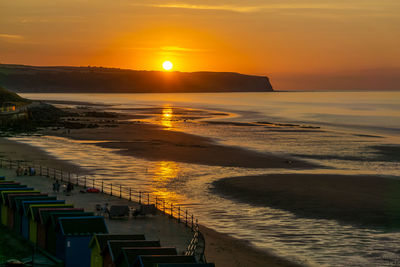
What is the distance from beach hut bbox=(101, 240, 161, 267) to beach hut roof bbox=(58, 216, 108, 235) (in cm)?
329

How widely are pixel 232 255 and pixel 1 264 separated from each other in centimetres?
1237

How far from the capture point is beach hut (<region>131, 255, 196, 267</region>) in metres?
23.7

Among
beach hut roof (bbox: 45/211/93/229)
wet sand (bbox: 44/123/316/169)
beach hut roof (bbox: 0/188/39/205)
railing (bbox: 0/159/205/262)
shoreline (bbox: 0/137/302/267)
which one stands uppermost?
wet sand (bbox: 44/123/316/169)

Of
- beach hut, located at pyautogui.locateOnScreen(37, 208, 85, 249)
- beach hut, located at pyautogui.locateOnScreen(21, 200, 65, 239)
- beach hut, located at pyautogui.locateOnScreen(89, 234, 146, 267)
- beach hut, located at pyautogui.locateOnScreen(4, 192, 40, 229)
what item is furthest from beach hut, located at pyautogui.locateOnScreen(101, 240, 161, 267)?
beach hut, located at pyautogui.locateOnScreen(4, 192, 40, 229)

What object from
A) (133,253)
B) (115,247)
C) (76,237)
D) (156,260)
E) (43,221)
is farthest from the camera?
(43,221)

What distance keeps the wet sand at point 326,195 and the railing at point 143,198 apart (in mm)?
6854

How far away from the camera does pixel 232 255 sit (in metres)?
33.4

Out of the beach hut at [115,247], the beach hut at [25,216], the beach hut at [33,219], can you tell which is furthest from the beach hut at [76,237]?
the beach hut at [25,216]

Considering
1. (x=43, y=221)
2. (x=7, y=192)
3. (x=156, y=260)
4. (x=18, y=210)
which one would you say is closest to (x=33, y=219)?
(x=43, y=221)

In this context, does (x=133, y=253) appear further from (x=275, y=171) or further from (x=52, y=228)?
(x=275, y=171)

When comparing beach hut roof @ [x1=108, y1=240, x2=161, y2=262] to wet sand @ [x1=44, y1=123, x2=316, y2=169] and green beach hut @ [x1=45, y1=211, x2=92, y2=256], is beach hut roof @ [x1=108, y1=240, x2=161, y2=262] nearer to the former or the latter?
green beach hut @ [x1=45, y1=211, x2=92, y2=256]

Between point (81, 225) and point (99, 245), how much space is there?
10.4 ft

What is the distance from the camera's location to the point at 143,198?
47.3 metres

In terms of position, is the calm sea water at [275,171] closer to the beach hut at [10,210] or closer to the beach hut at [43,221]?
the beach hut at [43,221]
